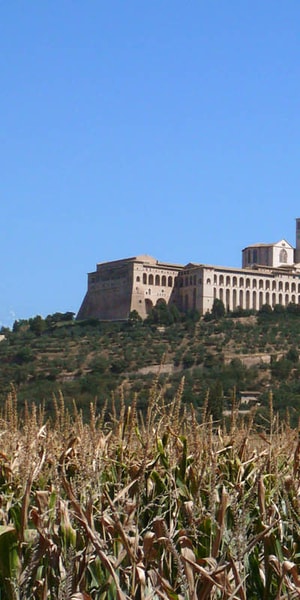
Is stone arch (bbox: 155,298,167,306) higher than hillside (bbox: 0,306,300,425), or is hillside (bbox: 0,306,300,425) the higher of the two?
stone arch (bbox: 155,298,167,306)

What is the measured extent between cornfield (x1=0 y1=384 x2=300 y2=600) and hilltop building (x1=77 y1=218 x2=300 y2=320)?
2536 inches

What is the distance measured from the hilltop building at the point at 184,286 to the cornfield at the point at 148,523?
211ft

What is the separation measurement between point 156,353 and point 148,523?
5320cm

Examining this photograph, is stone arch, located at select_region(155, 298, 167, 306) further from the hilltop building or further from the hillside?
the hillside

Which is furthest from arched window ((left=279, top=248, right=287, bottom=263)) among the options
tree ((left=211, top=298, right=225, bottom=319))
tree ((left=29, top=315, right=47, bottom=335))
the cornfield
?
the cornfield

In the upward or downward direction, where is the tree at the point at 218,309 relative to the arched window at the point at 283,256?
downward

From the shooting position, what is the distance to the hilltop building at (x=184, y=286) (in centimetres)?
7200

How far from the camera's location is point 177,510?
17.0ft

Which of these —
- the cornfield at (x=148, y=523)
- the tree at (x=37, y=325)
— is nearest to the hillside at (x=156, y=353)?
the tree at (x=37, y=325)

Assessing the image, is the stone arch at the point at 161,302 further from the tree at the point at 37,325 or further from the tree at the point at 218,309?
the tree at the point at 37,325

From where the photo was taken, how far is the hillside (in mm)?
46812

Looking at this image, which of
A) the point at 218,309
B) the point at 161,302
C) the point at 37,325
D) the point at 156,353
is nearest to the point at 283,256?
the point at 218,309

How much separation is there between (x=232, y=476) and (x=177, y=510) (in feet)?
3.28

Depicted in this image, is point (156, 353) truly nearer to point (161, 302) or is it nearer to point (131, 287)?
point (131, 287)
